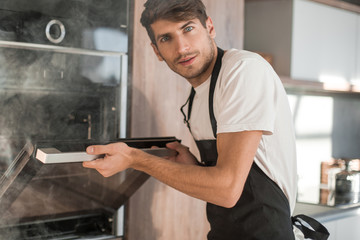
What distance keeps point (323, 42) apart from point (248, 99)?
5.33ft

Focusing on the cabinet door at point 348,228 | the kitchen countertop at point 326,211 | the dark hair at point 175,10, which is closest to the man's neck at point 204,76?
the dark hair at point 175,10

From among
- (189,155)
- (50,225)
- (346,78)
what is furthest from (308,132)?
(50,225)

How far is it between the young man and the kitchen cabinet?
45.9 inches

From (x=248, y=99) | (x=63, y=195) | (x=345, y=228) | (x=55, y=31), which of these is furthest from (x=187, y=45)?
(x=345, y=228)

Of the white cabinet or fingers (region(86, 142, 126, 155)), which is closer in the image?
fingers (region(86, 142, 126, 155))

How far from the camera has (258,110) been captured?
102 cm

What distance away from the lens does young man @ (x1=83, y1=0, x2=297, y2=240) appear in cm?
101

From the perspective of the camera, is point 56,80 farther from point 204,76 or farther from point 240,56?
point 240,56

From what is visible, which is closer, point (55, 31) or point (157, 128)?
point (55, 31)

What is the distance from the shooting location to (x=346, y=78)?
2.64 meters

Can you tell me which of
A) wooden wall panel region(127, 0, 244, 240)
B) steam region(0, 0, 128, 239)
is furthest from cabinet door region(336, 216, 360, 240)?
steam region(0, 0, 128, 239)

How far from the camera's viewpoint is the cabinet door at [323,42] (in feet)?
7.68

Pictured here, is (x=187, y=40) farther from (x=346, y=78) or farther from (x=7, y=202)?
(x=346, y=78)

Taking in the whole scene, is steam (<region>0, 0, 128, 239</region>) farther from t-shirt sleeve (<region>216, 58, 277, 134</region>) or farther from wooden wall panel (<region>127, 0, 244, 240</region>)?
t-shirt sleeve (<region>216, 58, 277, 134</region>)
